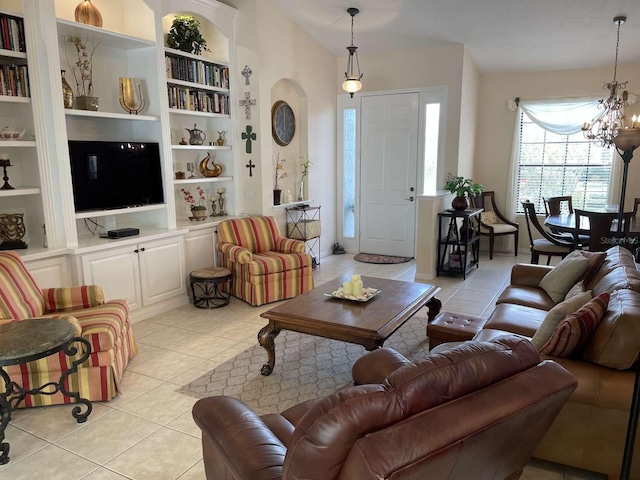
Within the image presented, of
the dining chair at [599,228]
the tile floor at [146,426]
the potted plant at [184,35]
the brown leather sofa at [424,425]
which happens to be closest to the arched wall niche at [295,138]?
the potted plant at [184,35]

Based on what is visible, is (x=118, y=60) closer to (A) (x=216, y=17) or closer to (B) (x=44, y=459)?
(A) (x=216, y=17)

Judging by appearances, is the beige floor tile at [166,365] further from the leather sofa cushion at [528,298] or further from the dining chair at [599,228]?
the dining chair at [599,228]

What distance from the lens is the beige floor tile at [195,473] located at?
217cm

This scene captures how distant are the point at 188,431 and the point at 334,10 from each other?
471 centimetres

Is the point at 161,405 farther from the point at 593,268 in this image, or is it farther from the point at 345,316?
the point at 593,268

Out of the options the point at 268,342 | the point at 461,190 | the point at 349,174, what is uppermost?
the point at 349,174

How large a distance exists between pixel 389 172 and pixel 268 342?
4207 millimetres

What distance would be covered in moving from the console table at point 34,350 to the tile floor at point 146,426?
4.6 inches

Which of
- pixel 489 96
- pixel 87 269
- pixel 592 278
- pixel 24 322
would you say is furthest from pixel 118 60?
pixel 489 96

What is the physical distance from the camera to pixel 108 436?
251cm

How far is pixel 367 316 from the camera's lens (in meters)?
3.00

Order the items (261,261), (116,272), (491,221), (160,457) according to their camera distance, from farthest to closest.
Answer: (491,221), (261,261), (116,272), (160,457)

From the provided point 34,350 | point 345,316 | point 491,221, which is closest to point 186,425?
point 34,350

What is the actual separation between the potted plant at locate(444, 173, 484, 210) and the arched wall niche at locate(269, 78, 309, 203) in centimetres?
196
